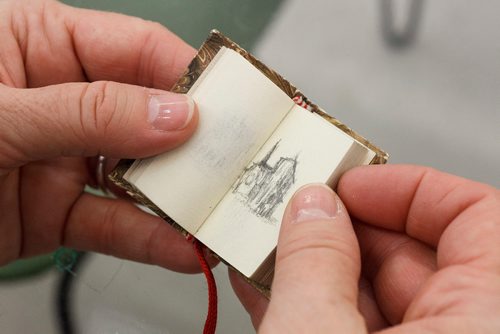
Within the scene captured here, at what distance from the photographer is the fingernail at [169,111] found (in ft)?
1.68

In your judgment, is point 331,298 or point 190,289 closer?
point 331,298

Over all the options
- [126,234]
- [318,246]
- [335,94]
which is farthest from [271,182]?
[335,94]

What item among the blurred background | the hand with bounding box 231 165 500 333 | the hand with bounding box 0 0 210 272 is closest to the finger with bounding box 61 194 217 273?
the hand with bounding box 0 0 210 272

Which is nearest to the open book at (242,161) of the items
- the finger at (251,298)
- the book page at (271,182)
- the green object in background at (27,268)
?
the book page at (271,182)

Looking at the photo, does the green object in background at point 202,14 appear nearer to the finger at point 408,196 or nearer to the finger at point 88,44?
the finger at point 88,44

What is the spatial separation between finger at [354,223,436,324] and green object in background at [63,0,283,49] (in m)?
0.63

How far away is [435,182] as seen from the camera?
50cm

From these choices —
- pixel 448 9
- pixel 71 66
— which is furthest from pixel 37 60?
pixel 448 9

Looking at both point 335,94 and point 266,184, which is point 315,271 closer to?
point 266,184

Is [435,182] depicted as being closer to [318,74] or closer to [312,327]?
[312,327]

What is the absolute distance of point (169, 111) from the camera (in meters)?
0.52

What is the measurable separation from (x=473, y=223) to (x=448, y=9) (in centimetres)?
71

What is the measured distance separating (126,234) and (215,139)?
31 centimetres

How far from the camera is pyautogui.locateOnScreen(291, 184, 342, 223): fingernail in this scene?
0.46 metres
